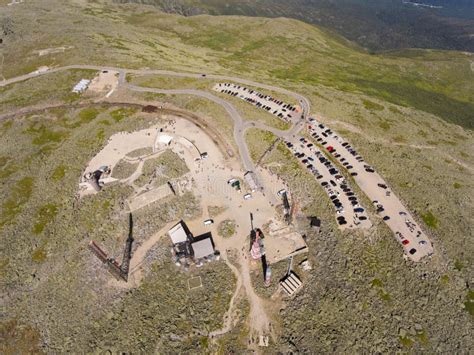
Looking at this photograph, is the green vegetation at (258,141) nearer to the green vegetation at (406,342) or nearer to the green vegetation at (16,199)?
the green vegetation at (406,342)

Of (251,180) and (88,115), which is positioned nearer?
(251,180)

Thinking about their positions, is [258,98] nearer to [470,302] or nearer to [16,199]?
[16,199]

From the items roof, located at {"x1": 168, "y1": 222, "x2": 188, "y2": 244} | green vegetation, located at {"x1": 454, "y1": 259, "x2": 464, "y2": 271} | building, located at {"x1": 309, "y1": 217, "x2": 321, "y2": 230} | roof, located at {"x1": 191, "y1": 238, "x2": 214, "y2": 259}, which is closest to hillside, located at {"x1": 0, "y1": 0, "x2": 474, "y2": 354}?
green vegetation, located at {"x1": 454, "y1": 259, "x2": 464, "y2": 271}

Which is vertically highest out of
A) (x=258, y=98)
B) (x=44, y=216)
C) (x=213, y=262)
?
(x=258, y=98)

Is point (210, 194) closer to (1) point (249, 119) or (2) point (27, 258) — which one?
(1) point (249, 119)

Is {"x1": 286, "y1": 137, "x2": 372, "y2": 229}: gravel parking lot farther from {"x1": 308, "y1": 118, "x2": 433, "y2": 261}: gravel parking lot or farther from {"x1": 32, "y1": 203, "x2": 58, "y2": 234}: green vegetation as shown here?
{"x1": 32, "y1": 203, "x2": 58, "y2": 234}: green vegetation

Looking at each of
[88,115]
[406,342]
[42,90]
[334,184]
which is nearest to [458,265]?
[406,342]

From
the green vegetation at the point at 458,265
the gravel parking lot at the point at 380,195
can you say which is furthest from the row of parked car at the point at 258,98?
the green vegetation at the point at 458,265

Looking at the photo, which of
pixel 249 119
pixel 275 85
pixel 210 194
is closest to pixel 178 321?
pixel 210 194
